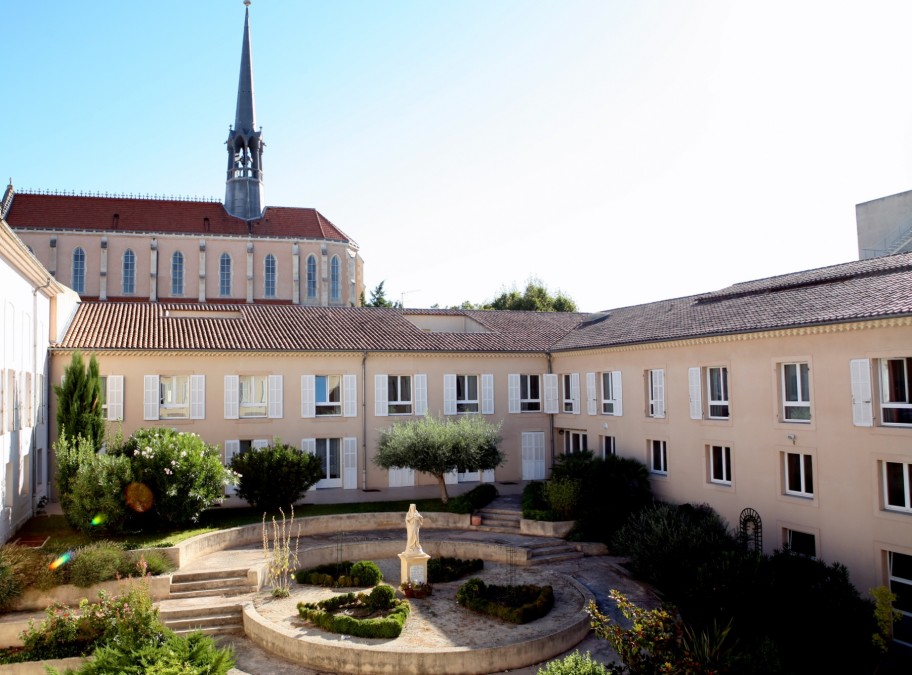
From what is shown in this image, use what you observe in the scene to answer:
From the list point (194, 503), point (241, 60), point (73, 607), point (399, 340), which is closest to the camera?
point (73, 607)

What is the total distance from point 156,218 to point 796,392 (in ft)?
168

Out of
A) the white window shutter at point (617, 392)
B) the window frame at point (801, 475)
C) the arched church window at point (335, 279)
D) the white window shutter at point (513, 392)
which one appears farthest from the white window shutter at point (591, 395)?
the arched church window at point (335, 279)

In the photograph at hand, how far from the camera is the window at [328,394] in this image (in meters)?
29.4

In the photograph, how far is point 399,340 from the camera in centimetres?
3114

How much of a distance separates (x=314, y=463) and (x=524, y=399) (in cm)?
1023

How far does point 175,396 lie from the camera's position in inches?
1091

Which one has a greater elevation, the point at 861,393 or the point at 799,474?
the point at 861,393

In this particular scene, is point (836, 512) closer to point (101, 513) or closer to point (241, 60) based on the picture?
point (101, 513)

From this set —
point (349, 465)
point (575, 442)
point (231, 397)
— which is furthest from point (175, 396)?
point (575, 442)

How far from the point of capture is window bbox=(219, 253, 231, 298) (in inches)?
2244

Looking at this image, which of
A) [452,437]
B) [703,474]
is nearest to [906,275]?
[703,474]

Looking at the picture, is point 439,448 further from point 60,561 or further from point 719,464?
point 60,561

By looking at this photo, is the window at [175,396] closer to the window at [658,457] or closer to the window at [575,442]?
the window at [575,442]

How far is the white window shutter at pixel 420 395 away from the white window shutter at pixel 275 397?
18.5ft
